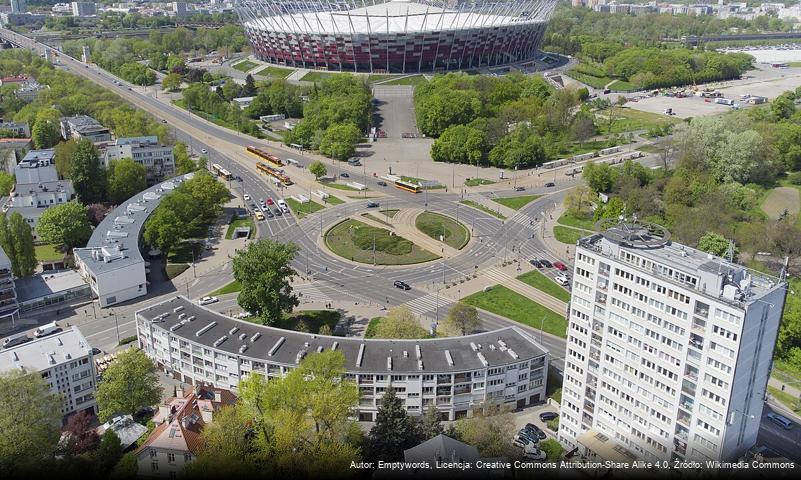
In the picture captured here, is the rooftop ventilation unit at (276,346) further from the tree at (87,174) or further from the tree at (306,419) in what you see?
the tree at (87,174)

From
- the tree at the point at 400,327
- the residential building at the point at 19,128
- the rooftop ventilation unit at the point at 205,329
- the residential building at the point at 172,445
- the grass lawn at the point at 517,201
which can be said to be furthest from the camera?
the residential building at the point at 19,128

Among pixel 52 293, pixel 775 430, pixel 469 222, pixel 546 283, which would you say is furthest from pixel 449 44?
pixel 775 430

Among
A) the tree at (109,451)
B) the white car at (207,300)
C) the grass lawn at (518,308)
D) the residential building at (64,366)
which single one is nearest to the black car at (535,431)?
the grass lawn at (518,308)

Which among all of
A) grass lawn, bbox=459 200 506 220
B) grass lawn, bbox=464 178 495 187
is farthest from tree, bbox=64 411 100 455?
grass lawn, bbox=464 178 495 187

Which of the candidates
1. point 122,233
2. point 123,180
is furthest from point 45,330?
point 123,180

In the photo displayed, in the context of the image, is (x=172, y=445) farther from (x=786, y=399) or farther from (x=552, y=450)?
(x=786, y=399)

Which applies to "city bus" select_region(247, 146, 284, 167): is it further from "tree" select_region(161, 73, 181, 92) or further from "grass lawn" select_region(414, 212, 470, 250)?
"tree" select_region(161, 73, 181, 92)

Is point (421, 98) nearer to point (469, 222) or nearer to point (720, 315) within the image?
point (469, 222)
